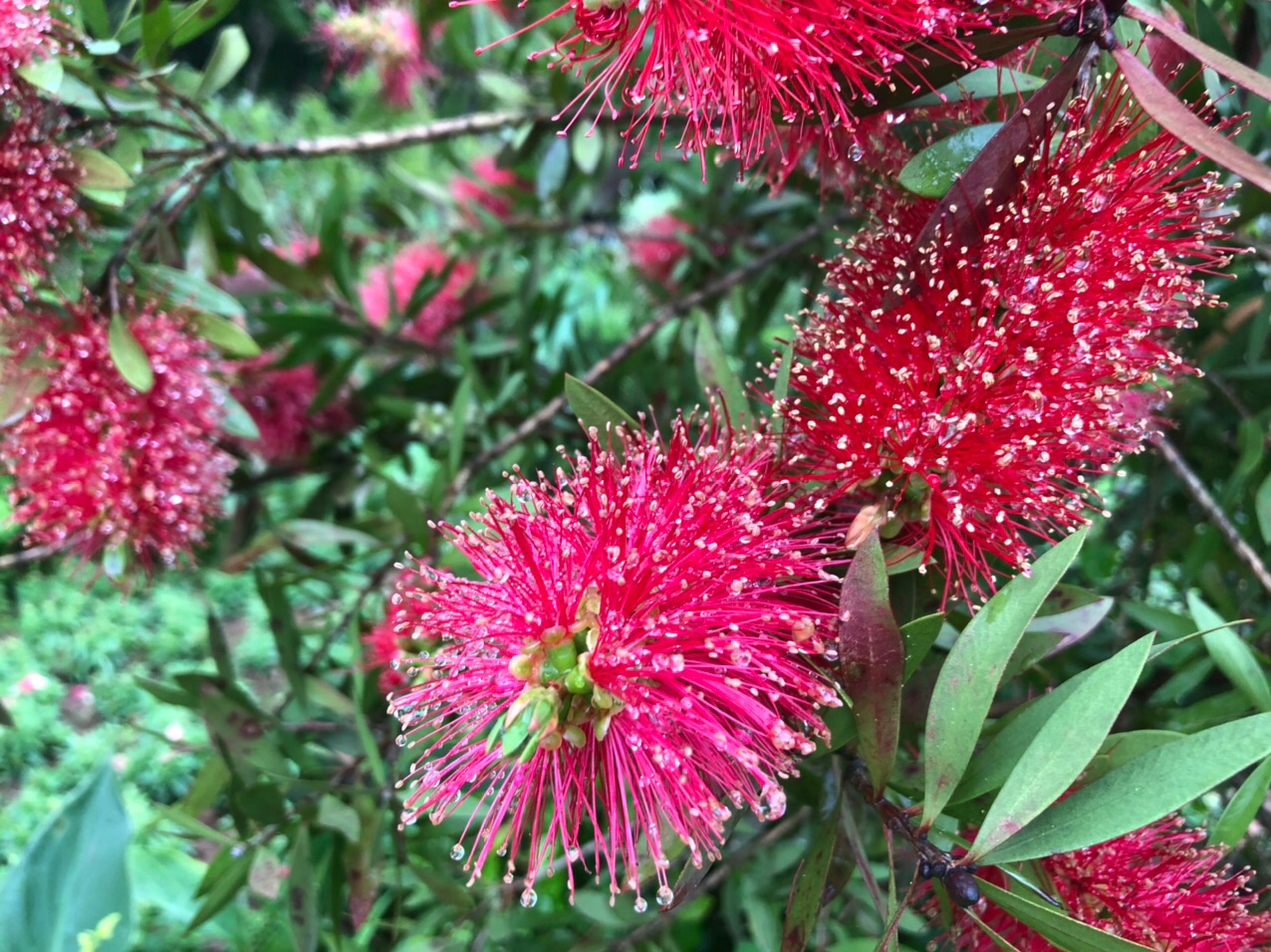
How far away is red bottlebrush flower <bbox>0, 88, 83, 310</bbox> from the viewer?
827 mm

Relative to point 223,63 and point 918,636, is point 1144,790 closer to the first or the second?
point 918,636

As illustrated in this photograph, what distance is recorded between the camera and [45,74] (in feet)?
2.50

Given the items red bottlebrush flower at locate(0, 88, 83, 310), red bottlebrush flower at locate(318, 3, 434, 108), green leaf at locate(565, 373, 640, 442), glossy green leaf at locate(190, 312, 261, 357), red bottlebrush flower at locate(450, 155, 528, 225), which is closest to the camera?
green leaf at locate(565, 373, 640, 442)

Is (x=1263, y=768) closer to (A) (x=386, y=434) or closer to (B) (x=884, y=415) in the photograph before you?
(B) (x=884, y=415)

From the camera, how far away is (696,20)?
563 mm

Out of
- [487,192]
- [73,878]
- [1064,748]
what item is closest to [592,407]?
[1064,748]

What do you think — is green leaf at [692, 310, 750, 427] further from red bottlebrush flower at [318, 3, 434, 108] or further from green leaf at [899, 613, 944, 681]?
red bottlebrush flower at [318, 3, 434, 108]

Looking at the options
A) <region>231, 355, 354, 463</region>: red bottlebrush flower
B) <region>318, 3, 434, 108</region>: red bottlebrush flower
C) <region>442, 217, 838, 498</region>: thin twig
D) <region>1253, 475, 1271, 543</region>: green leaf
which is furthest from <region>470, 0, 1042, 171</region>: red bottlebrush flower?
<region>318, 3, 434, 108</region>: red bottlebrush flower

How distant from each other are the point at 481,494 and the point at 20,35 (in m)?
0.65

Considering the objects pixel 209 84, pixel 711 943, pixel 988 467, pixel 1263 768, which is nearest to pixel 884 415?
pixel 988 467

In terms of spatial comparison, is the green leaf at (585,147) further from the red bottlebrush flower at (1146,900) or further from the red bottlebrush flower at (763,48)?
the red bottlebrush flower at (1146,900)

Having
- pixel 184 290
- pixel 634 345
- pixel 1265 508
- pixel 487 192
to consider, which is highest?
pixel 487 192

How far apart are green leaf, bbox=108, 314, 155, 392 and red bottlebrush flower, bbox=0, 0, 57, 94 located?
234 millimetres

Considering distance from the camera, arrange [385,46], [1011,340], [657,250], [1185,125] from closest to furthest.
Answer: [1185,125] < [1011,340] < [657,250] < [385,46]
